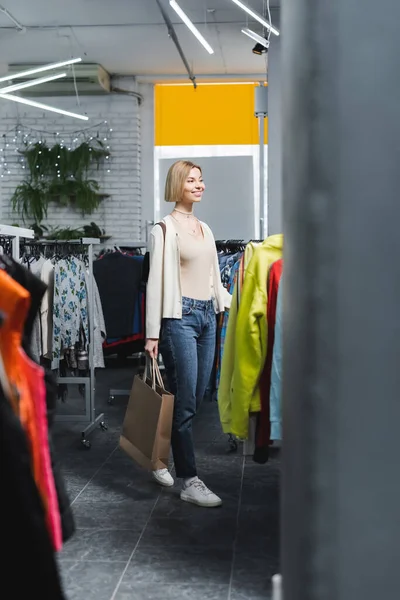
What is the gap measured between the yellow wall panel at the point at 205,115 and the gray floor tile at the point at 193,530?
7105 mm

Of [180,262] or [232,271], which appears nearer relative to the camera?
[180,262]

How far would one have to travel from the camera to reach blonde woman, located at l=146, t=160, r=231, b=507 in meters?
3.21

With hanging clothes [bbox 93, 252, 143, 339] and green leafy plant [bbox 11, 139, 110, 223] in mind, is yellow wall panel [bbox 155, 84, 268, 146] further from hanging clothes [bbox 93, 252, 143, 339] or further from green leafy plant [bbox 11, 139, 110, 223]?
hanging clothes [bbox 93, 252, 143, 339]

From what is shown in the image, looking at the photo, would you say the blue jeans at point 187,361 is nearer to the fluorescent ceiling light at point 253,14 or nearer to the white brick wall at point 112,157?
the fluorescent ceiling light at point 253,14

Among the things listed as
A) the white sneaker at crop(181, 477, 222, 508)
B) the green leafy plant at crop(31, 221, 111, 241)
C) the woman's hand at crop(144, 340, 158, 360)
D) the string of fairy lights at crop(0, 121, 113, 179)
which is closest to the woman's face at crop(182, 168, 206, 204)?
the woman's hand at crop(144, 340, 158, 360)

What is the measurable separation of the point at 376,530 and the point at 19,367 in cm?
58

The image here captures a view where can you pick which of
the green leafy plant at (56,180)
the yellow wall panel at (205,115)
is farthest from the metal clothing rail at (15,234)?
the yellow wall panel at (205,115)

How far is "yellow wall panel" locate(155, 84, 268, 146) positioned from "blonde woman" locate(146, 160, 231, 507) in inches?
256

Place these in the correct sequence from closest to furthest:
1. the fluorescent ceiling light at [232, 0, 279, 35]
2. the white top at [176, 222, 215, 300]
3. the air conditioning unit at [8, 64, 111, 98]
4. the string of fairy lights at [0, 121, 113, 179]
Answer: the white top at [176, 222, 215, 300]
the fluorescent ceiling light at [232, 0, 279, 35]
the air conditioning unit at [8, 64, 111, 98]
the string of fairy lights at [0, 121, 113, 179]

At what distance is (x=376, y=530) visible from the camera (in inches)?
28.9

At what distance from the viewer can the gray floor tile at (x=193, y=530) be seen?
2.96 metres

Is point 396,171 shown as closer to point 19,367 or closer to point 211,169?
point 19,367

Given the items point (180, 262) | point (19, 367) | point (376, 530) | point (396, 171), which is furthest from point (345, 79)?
point (180, 262)

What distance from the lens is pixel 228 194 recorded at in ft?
31.7
